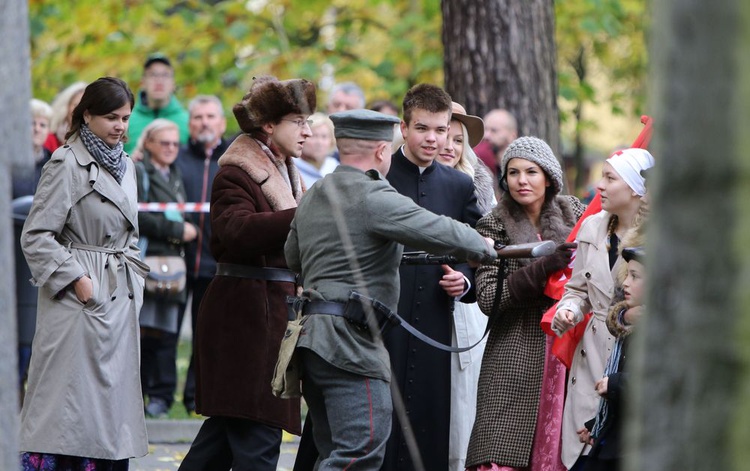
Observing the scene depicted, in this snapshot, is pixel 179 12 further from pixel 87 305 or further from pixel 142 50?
pixel 87 305

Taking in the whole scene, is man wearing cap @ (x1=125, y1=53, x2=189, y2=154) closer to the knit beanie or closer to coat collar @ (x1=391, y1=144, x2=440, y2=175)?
coat collar @ (x1=391, y1=144, x2=440, y2=175)

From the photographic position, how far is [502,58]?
977 centimetres

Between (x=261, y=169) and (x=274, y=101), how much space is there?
0.33 m

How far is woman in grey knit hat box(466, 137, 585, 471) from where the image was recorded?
6.46 meters

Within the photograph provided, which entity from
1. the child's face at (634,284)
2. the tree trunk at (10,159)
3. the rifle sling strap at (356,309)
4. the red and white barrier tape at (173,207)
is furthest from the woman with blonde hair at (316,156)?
the tree trunk at (10,159)

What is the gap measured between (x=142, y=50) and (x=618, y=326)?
40.6ft

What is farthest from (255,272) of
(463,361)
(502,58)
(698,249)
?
(698,249)

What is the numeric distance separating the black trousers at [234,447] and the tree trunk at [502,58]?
13.5ft

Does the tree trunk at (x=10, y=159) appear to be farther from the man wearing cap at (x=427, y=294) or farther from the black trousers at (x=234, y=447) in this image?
the man wearing cap at (x=427, y=294)

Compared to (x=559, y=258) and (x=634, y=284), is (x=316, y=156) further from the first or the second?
(x=634, y=284)

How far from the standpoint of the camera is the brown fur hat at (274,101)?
20.9 ft

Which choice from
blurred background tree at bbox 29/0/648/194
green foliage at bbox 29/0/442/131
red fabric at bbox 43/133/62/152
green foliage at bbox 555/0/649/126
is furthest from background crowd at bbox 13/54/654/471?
green foliage at bbox 29/0/442/131

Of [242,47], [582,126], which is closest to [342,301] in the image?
[242,47]

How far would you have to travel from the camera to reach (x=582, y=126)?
17938mm
